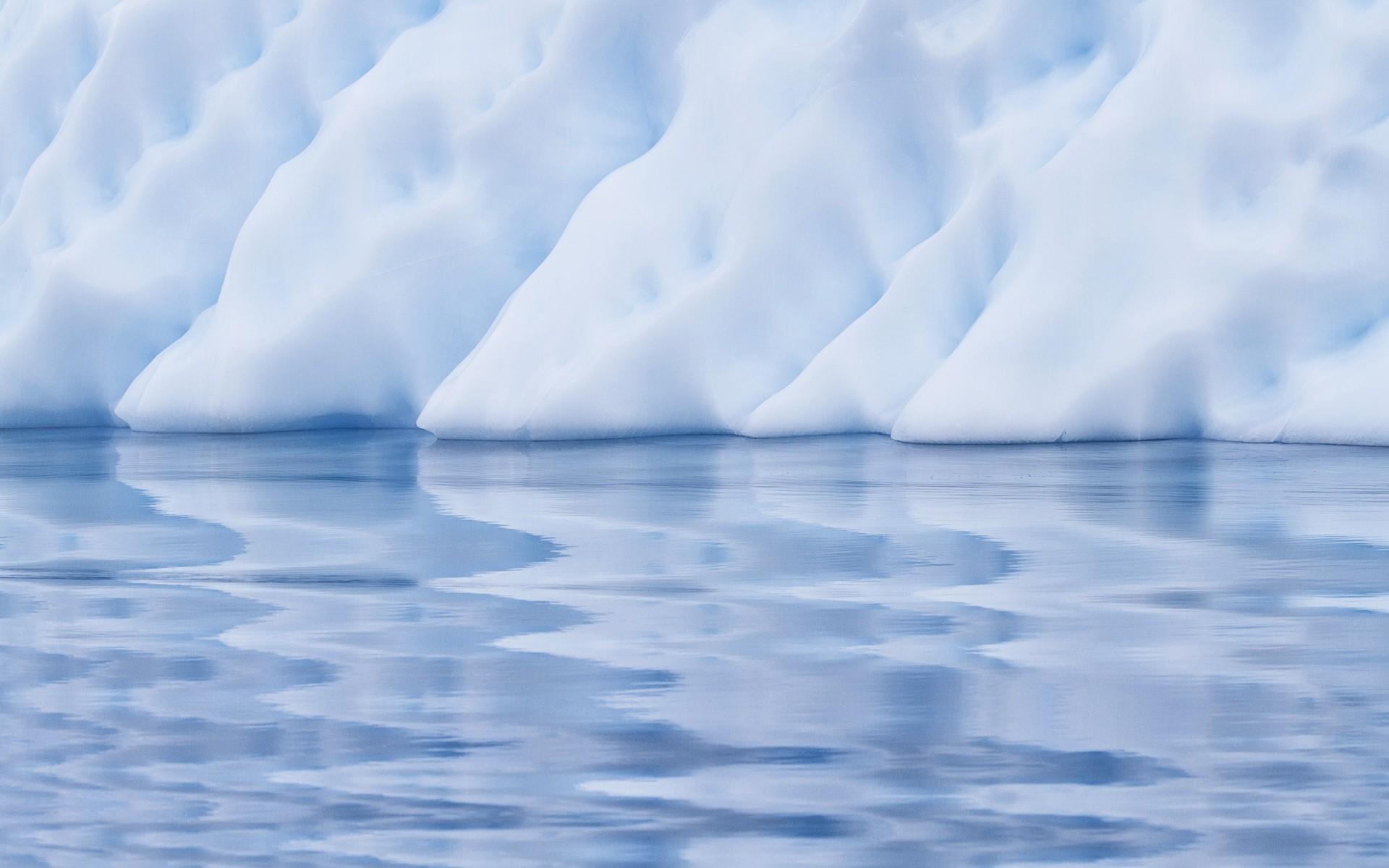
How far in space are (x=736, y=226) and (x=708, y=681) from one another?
531 centimetres

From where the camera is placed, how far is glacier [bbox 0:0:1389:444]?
7.16 m

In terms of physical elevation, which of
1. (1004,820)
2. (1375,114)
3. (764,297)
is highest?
(1375,114)

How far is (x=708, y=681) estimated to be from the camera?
9.53ft

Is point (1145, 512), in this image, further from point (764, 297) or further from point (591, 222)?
point (591, 222)

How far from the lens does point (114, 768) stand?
7.89 feet

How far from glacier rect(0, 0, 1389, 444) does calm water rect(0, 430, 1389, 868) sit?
162 cm

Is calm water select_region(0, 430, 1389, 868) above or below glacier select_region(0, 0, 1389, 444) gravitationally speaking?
below

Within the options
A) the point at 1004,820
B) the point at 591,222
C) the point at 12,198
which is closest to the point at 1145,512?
the point at 1004,820

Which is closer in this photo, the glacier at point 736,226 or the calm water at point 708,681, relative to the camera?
the calm water at point 708,681

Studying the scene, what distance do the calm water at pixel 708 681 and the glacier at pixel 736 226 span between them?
1.62 meters

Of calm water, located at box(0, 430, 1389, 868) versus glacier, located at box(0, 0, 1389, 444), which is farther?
glacier, located at box(0, 0, 1389, 444)

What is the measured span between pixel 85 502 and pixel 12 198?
6213 millimetres

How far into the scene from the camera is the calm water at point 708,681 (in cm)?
212

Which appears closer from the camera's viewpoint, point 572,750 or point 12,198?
point 572,750
